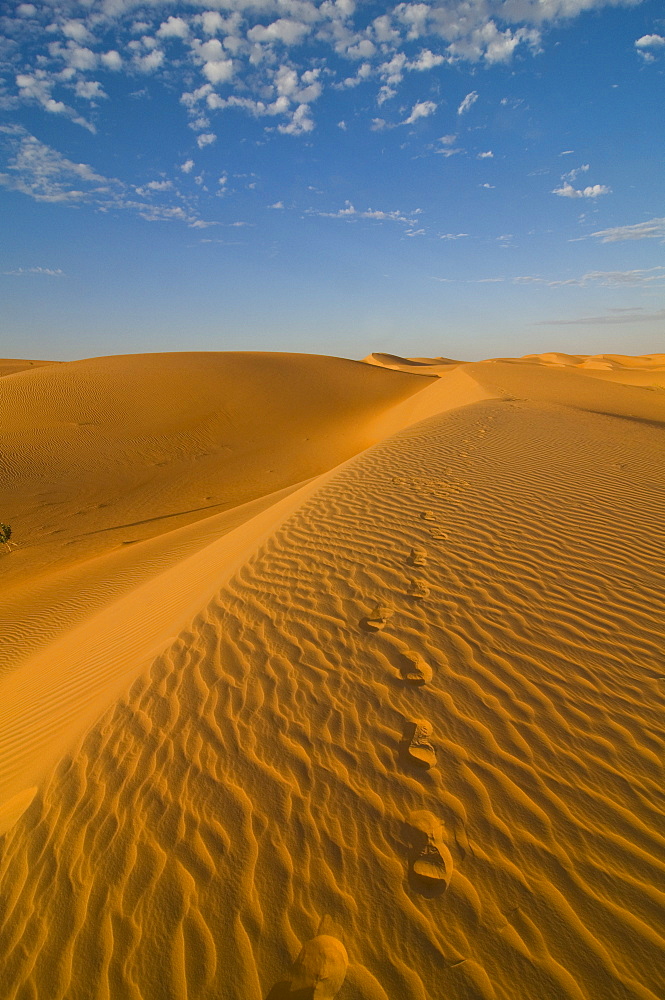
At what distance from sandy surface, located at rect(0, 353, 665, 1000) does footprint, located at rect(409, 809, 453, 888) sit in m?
0.01

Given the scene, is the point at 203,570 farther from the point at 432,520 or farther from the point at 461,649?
the point at 461,649

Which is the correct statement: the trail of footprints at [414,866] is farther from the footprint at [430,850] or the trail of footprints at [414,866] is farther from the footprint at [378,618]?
the footprint at [378,618]

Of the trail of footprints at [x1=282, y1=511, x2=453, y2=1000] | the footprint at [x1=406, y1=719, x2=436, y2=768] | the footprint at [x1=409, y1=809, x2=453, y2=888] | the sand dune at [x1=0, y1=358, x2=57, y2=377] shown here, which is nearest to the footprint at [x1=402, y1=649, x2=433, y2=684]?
the trail of footprints at [x1=282, y1=511, x2=453, y2=1000]

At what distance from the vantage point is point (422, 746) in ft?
10.1

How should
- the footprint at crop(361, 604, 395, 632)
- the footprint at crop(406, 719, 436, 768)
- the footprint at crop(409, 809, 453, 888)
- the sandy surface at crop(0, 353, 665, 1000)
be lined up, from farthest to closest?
the footprint at crop(361, 604, 395, 632)
the footprint at crop(406, 719, 436, 768)
the footprint at crop(409, 809, 453, 888)
the sandy surface at crop(0, 353, 665, 1000)

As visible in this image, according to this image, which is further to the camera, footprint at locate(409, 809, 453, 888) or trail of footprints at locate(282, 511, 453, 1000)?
footprint at locate(409, 809, 453, 888)

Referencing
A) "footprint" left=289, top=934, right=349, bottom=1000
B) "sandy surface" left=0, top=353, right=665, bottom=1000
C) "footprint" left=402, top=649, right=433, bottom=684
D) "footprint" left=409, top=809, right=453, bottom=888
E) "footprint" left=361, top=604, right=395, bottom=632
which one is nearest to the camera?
"footprint" left=289, top=934, right=349, bottom=1000

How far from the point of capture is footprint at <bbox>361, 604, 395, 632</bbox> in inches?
166

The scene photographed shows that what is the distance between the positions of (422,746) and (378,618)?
1360mm

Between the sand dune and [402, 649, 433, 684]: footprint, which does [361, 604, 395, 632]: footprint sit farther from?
the sand dune

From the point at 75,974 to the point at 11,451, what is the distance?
18908mm

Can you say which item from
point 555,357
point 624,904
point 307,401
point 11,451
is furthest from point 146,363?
point 555,357

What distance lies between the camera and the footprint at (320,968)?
202 cm

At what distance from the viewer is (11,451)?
1738 centimetres
